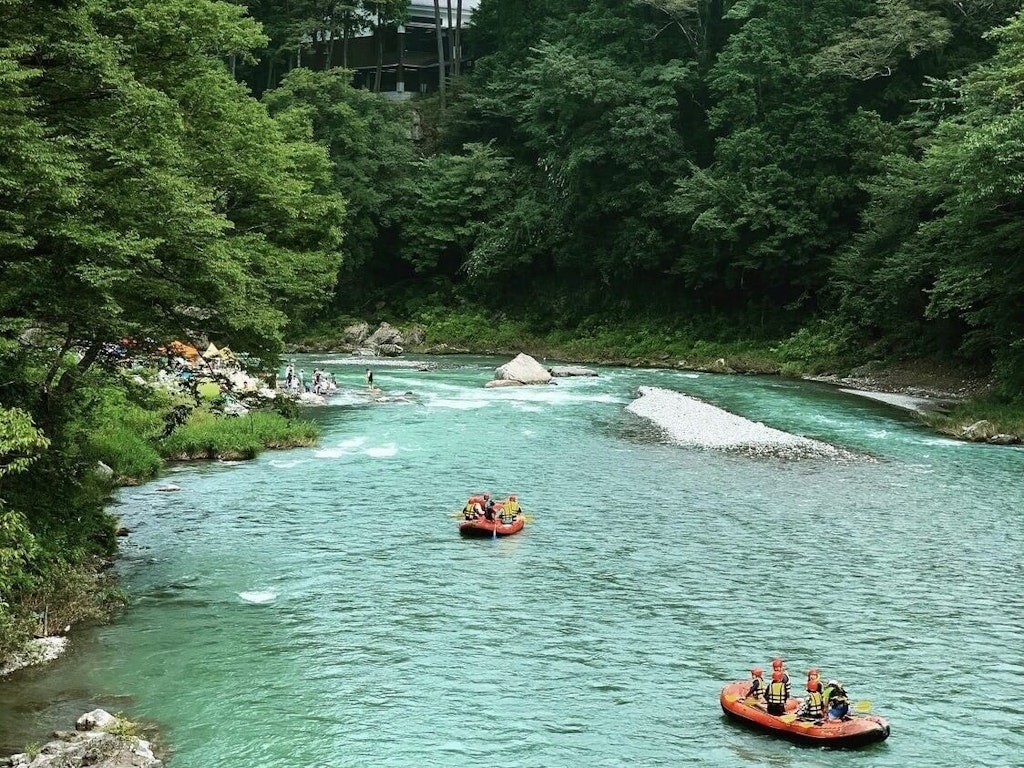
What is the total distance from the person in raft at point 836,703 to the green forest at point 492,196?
33.5 ft

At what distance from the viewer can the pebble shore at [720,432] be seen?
3206 centimetres

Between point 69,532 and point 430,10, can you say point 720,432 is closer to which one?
point 69,532

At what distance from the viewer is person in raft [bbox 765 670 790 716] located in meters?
12.9

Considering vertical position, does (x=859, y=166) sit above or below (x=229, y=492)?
above

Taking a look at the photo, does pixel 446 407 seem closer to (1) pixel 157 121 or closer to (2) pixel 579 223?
(1) pixel 157 121

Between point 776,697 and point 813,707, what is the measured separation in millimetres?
473

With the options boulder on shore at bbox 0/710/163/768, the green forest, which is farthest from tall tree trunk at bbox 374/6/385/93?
boulder on shore at bbox 0/710/163/768

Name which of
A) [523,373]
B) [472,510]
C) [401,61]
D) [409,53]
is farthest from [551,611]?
[409,53]

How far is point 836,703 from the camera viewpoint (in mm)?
12766

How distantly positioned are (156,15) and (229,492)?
11335 mm

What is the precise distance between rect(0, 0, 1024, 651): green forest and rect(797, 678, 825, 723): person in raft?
1001 cm

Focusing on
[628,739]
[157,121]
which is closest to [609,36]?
[157,121]

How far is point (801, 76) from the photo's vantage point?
59.8 meters

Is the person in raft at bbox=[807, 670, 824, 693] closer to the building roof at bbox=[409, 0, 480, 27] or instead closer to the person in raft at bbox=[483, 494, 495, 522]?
the person in raft at bbox=[483, 494, 495, 522]
